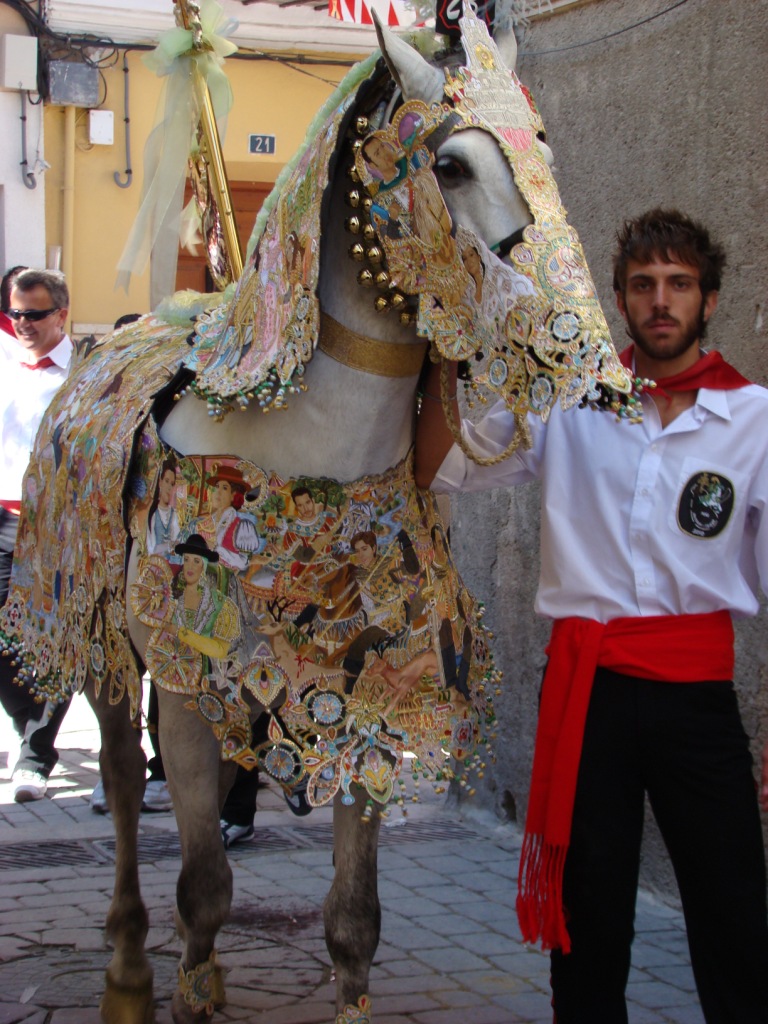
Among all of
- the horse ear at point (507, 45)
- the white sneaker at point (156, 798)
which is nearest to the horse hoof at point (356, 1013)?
the horse ear at point (507, 45)

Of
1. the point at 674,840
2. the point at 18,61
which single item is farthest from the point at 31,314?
the point at 18,61

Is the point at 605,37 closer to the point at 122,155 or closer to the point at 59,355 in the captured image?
the point at 59,355

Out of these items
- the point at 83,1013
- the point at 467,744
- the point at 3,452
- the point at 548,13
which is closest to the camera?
the point at 467,744

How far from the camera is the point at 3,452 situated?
611cm

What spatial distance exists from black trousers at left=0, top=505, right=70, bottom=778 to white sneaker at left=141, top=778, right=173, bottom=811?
0.52 meters

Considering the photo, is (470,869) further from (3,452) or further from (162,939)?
(3,452)

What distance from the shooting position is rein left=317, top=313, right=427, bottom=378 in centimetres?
279

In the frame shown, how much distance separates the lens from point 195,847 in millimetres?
3289

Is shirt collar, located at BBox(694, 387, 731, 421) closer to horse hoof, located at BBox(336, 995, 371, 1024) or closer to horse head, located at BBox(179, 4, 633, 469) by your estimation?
horse head, located at BBox(179, 4, 633, 469)

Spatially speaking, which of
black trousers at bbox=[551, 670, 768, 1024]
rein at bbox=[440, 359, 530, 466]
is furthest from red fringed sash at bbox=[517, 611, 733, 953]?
rein at bbox=[440, 359, 530, 466]

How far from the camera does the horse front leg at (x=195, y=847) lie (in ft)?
10.5

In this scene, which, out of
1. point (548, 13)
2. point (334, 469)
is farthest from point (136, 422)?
point (548, 13)

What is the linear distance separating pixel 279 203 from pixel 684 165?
80.0 inches

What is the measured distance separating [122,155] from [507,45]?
34.2ft
